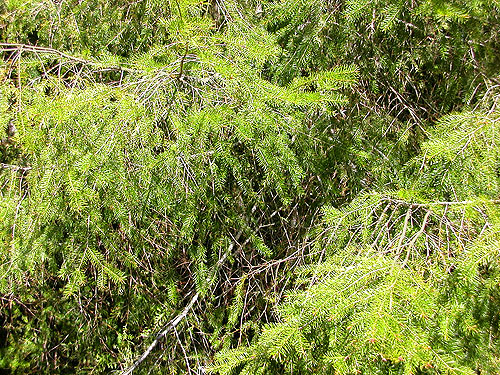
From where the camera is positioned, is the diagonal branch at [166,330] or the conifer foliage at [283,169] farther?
the diagonal branch at [166,330]

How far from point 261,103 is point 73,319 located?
3123 mm

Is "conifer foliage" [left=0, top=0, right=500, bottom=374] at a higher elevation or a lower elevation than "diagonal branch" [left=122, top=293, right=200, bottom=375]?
higher

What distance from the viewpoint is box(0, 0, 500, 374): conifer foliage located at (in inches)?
61.3

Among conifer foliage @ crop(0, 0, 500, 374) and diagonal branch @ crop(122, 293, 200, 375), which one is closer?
conifer foliage @ crop(0, 0, 500, 374)

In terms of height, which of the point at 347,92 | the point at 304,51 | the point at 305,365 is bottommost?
the point at 305,365

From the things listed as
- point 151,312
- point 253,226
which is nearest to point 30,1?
point 253,226

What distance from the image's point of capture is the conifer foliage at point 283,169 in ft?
5.11

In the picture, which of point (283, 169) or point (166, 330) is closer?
point (283, 169)

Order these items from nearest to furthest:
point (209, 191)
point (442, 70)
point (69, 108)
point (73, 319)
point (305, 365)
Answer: point (305, 365), point (69, 108), point (209, 191), point (442, 70), point (73, 319)

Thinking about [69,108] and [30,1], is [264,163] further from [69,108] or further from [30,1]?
[30,1]

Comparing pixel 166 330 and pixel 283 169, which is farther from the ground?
pixel 283 169

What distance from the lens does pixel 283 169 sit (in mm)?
2098

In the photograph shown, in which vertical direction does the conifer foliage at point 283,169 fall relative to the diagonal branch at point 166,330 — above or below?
above

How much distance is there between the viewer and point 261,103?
5.84 feet
